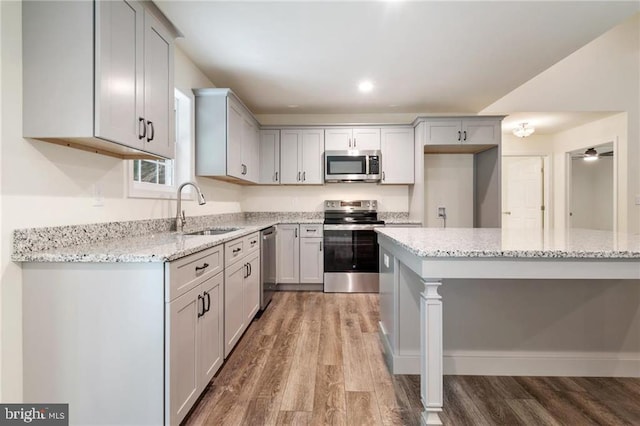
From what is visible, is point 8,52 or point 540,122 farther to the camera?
point 540,122

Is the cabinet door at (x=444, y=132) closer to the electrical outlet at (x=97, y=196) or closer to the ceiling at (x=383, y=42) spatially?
the ceiling at (x=383, y=42)

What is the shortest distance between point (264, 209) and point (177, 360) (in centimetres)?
335

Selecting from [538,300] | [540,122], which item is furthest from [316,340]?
[540,122]

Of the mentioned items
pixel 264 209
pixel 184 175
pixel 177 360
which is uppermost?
pixel 184 175

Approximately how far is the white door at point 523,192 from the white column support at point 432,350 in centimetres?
506

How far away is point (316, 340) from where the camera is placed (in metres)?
2.60

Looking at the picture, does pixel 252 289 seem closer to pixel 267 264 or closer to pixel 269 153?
pixel 267 264

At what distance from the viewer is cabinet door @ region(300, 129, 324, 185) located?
4391mm

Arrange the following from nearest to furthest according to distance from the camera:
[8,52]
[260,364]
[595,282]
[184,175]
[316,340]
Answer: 1. [8,52]
2. [595,282]
3. [260,364]
4. [316,340]
5. [184,175]

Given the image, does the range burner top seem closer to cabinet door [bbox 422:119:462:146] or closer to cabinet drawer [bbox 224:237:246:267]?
cabinet door [bbox 422:119:462:146]

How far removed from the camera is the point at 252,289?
2855mm

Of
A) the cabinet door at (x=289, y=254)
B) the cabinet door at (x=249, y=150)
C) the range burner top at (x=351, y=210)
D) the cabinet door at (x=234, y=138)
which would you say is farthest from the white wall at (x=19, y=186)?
the range burner top at (x=351, y=210)

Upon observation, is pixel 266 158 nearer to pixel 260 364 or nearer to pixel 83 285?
pixel 260 364

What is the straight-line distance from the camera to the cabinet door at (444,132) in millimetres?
4082
